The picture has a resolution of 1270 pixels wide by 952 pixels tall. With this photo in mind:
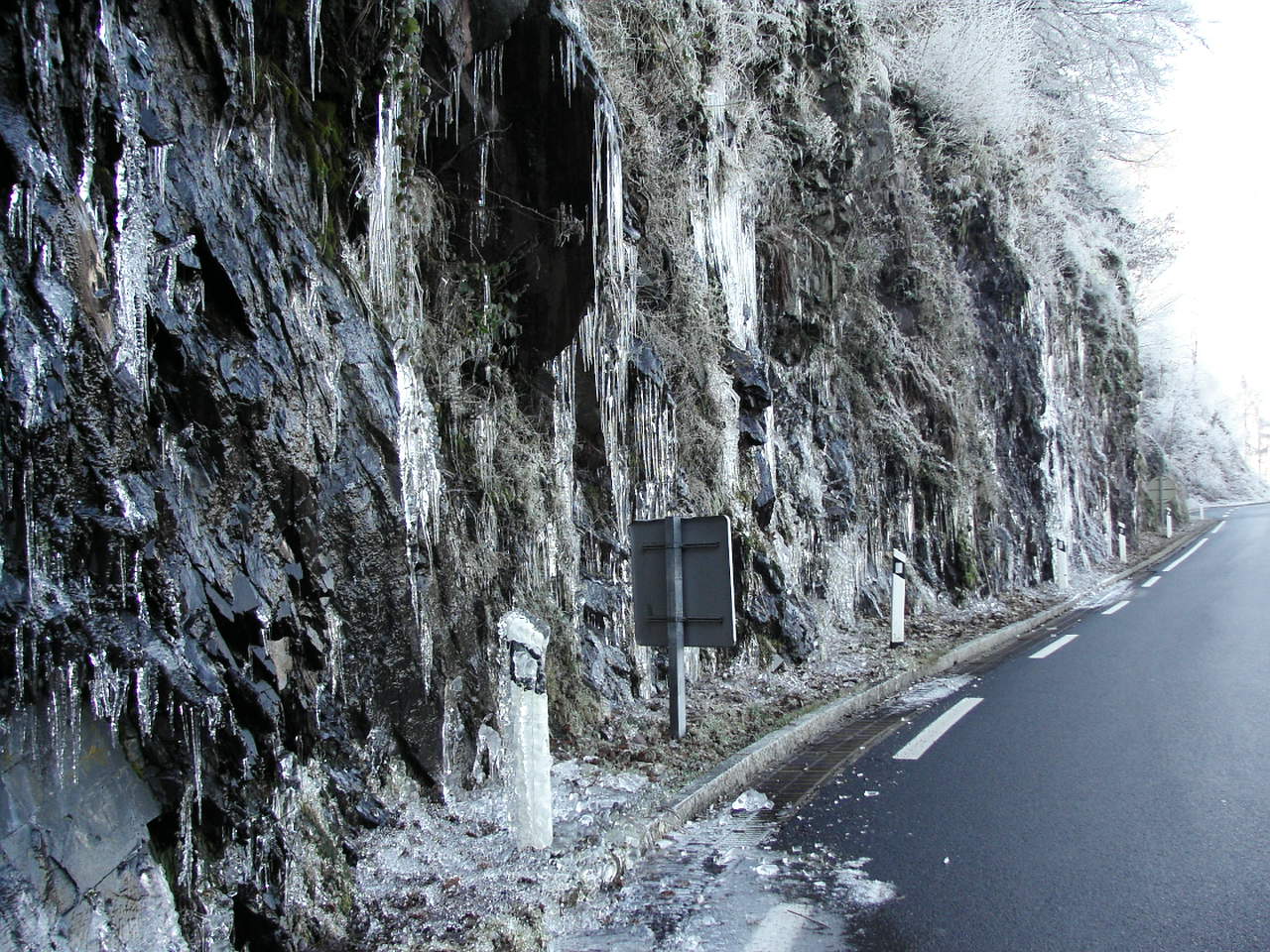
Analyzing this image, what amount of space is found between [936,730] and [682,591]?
7.42 ft

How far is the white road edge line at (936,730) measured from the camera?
5.93 metres

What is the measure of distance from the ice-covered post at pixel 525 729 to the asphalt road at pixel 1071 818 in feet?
4.04

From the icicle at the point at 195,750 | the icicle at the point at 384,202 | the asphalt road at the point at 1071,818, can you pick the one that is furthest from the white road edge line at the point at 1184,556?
the icicle at the point at 195,750

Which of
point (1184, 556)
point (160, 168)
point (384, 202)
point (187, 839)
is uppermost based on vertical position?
point (384, 202)

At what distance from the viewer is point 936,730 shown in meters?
6.53

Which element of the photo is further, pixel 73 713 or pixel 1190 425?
pixel 1190 425

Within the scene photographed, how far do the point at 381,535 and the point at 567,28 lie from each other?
12.5ft

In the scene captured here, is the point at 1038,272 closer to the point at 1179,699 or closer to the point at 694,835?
the point at 1179,699

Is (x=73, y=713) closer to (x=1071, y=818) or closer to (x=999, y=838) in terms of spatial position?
(x=999, y=838)

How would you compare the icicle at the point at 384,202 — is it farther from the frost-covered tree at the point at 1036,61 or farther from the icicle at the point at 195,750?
the frost-covered tree at the point at 1036,61

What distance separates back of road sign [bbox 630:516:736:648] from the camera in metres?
5.77

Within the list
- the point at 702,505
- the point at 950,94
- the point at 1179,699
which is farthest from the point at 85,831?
the point at 950,94

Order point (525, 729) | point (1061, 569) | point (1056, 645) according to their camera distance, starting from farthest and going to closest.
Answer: point (1061, 569), point (1056, 645), point (525, 729)

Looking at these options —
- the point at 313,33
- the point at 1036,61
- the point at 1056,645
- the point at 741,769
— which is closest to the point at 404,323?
the point at 313,33
